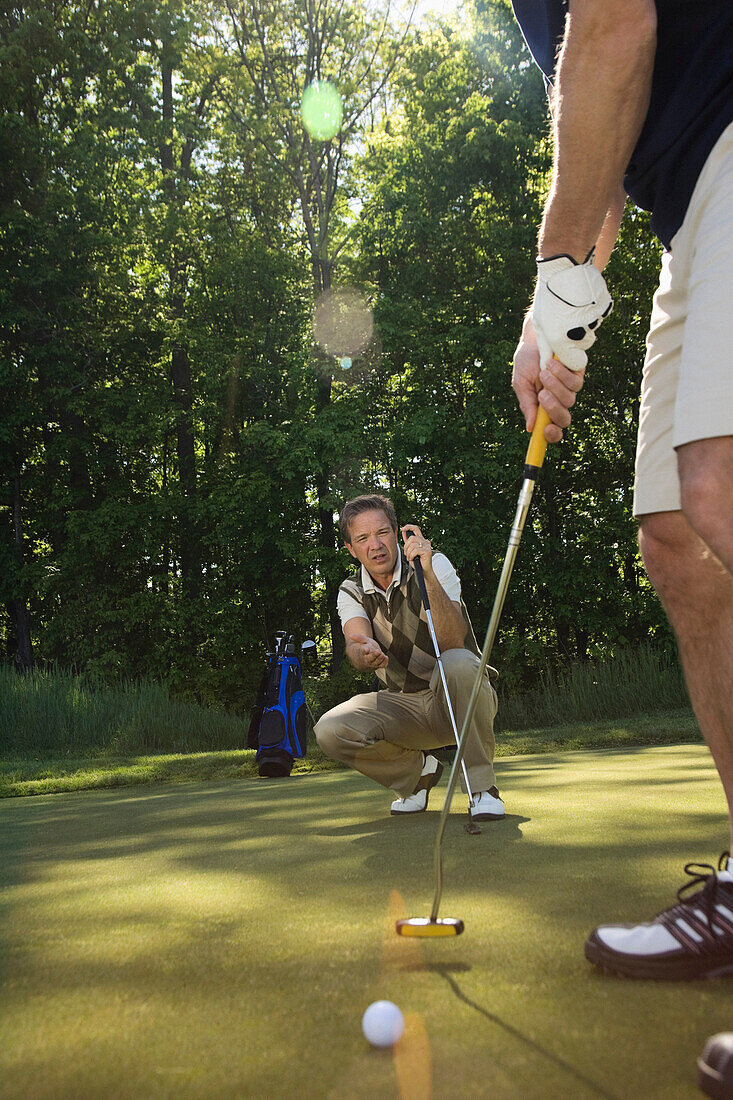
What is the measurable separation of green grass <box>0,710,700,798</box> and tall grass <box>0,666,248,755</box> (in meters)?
1.03

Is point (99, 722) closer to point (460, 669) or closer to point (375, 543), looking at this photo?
point (375, 543)

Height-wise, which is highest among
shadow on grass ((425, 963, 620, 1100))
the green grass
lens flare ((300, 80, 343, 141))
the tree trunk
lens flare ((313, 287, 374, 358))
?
lens flare ((300, 80, 343, 141))

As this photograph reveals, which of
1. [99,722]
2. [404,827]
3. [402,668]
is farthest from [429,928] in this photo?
[99,722]

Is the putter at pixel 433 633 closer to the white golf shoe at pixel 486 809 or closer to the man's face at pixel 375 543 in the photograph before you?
the white golf shoe at pixel 486 809

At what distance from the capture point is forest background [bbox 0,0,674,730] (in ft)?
57.6

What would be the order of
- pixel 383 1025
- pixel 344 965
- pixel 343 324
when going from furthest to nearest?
pixel 343 324 → pixel 344 965 → pixel 383 1025

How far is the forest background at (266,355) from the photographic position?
1756 centimetres

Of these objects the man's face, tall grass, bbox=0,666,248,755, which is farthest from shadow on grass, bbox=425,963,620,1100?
tall grass, bbox=0,666,248,755

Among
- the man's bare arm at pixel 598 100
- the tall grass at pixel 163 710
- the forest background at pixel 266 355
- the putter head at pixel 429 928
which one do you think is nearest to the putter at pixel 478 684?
the putter head at pixel 429 928

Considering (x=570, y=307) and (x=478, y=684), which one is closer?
(x=478, y=684)

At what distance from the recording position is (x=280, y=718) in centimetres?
697

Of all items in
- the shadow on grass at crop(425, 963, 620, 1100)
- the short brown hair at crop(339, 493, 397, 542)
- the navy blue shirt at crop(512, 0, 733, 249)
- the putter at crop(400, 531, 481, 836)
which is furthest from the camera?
the short brown hair at crop(339, 493, 397, 542)

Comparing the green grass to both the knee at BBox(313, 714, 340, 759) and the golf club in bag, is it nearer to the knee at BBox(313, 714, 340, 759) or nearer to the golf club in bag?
the golf club in bag

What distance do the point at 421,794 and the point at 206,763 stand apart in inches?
148
